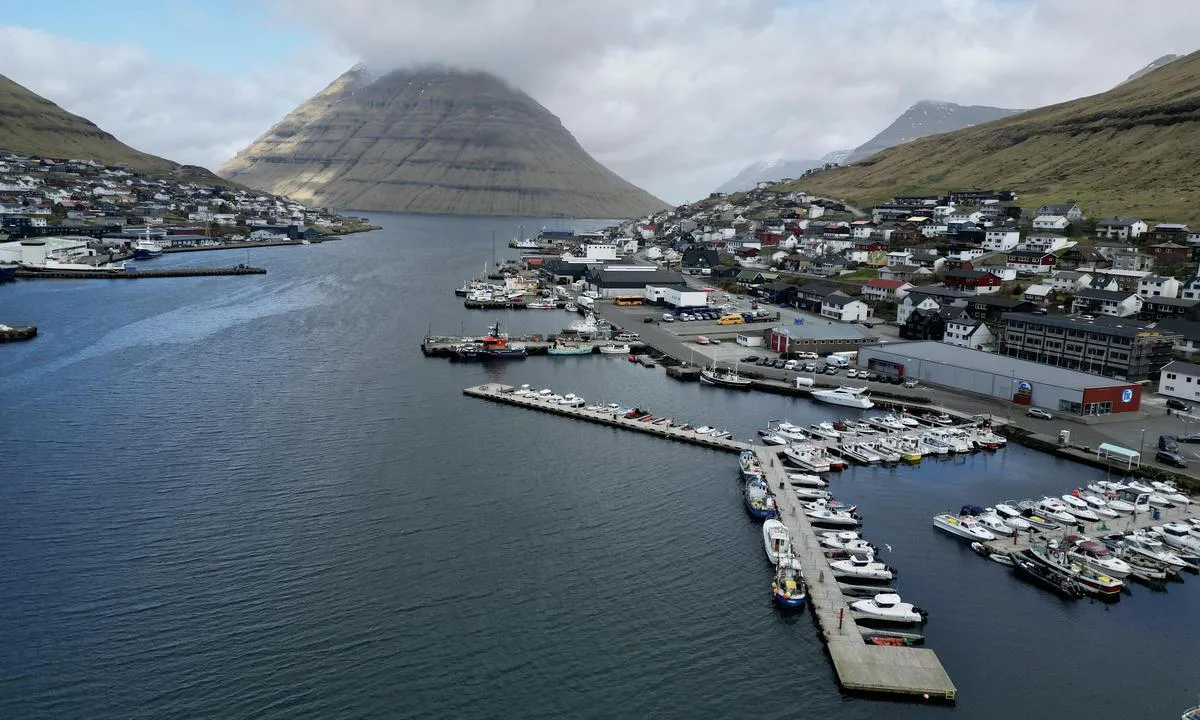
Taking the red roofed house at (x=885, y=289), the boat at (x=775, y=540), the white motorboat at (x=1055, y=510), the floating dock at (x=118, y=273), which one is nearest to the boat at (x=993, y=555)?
the white motorboat at (x=1055, y=510)

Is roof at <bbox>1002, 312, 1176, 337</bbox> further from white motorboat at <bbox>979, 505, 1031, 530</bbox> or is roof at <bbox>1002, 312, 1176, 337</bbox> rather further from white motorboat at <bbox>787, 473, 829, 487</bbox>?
white motorboat at <bbox>787, 473, 829, 487</bbox>

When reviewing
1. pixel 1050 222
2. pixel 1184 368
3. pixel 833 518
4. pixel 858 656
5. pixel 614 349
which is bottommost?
pixel 858 656

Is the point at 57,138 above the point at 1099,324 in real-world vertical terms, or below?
above

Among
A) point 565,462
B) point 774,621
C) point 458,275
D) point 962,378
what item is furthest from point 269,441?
point 458,275

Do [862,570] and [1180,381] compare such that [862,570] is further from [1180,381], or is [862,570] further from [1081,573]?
[1180,381]

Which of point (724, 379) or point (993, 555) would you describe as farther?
point (724, 379)

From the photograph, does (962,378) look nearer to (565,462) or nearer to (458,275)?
(565,462)

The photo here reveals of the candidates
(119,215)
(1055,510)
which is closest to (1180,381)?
(1055,510)
